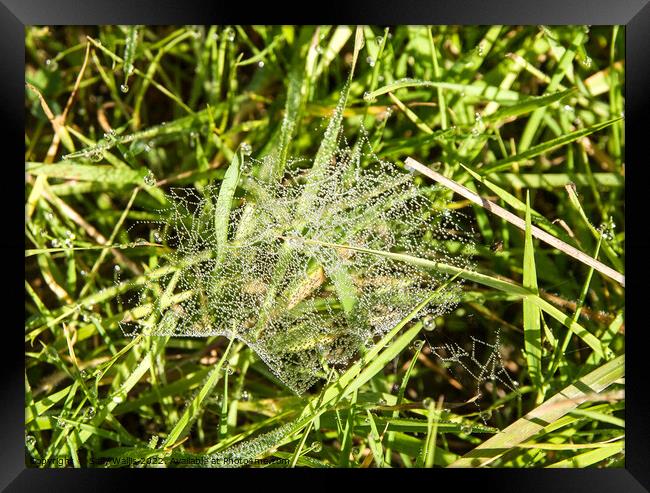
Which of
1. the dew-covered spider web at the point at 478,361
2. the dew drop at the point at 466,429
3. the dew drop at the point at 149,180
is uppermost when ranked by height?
the dew drop at the point at 149,180

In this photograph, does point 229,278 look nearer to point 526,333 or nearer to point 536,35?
point 526,333

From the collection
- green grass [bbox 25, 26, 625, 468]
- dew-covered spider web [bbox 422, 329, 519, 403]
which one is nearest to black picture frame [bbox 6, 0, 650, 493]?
green grass [bbox 25, 26, 625, 468]

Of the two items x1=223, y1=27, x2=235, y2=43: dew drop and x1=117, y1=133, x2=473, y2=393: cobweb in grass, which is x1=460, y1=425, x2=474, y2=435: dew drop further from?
x1=223, y1=27, x2=235, y2=43: dew drop

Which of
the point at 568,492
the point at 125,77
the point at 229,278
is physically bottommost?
the point at 568,492

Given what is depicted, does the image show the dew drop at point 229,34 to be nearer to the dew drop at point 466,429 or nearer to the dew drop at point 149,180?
the dew drop at point 149,180
